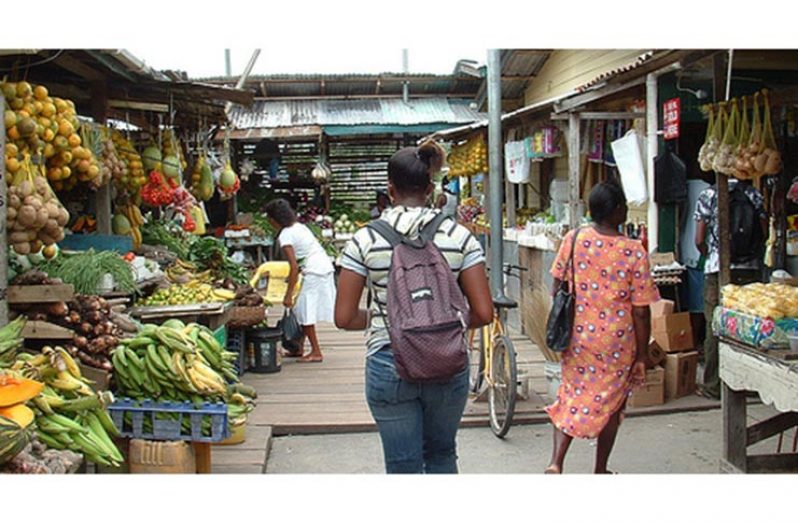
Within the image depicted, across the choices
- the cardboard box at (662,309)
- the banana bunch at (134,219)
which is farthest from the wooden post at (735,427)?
the banana bunch at (134,219)

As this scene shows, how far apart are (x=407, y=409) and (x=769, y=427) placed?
9.65 feet

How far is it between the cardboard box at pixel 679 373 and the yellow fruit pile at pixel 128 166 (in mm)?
4885

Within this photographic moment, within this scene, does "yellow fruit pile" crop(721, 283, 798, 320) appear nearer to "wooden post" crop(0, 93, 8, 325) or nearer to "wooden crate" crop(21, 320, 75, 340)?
"wooden crate" crop(21, 320, 75, 340)

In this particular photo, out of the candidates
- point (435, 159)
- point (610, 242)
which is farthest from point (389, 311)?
point (610, 242)

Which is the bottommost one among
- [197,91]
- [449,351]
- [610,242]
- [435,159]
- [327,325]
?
[327,325]

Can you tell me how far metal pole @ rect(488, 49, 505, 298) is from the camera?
690 centimetres

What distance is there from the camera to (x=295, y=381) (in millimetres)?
8164

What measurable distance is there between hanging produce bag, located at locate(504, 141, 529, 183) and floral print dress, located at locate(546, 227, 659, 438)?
21.0 feet

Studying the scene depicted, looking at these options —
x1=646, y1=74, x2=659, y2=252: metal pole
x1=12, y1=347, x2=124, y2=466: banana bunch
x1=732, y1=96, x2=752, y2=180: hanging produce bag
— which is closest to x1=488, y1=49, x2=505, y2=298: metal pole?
x1=646, y1=74, x2=659, y2=252: metal pole

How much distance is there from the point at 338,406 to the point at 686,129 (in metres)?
5.14

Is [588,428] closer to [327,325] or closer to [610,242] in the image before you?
[610,242]

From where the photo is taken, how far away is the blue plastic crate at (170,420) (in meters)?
4.73

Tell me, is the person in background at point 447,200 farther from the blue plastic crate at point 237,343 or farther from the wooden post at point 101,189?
the wooden post at point 101,189

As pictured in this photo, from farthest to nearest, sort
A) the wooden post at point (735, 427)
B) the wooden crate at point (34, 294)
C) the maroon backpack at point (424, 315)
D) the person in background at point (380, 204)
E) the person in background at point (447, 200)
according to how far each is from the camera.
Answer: the person in background at point (380, 204) → the person in background at point (447, 200) → the wooden post at point (735, 427) → the wooden crate at point (34, 294) → the maroon backpack at point (424, 315)
